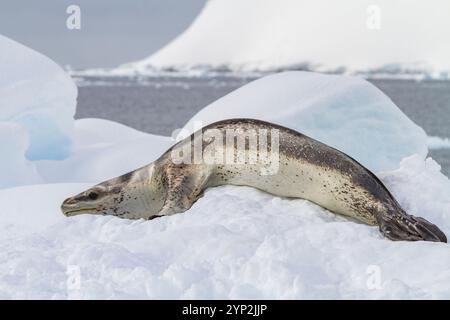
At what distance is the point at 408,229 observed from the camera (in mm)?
4191

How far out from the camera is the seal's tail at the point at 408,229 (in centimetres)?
414

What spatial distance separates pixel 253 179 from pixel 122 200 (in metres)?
0.98

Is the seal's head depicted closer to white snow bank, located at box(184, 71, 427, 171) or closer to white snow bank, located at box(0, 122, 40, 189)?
white snow bank, located at box(184, 71, 427, 171)

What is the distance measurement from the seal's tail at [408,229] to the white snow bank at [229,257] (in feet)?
0.29

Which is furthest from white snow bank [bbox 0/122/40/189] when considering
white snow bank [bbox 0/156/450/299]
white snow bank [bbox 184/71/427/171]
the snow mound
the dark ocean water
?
the dark ocean water

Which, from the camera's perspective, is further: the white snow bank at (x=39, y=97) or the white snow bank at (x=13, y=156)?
the white snow bank at (x=39, y=97)

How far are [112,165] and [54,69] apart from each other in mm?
1667

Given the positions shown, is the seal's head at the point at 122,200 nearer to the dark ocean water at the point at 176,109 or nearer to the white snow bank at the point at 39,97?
the white snow bank at the point at 39,97

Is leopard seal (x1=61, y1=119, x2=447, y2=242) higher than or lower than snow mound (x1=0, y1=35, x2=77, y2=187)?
higher

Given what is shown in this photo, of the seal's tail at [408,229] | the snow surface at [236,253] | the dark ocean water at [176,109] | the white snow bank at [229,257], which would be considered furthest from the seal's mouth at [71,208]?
the dark ocean water at [176,109]

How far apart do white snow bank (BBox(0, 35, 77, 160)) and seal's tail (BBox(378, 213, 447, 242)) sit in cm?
542

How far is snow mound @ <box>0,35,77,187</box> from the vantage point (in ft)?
28.9

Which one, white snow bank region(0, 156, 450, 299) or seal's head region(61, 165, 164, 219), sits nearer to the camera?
white snow bank region(0, 156, 450, 299)

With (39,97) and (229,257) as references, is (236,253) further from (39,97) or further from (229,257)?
(39,97)
